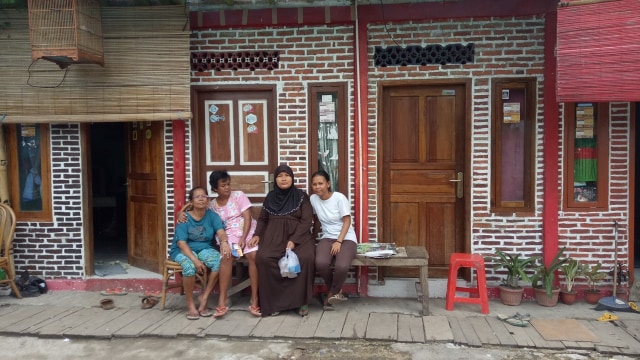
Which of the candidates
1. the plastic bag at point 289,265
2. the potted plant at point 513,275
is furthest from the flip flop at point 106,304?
the potted plant at point 513,275

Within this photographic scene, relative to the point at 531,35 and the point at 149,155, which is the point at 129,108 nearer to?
the point at 149,155

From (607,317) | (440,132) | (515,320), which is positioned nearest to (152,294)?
(440,132)

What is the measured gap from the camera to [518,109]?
511 cm

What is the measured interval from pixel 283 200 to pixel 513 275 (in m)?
2.33

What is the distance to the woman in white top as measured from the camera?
4.72 meters

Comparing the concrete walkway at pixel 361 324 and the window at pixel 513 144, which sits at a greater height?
the window at pixel 513 144

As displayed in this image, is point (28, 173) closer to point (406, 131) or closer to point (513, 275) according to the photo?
point (406, 131)

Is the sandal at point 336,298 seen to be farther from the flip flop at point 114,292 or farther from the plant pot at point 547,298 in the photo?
the flip flop at point 114,292

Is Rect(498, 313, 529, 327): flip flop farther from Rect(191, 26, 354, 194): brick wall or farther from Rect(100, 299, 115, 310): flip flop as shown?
Rect(100, 299, 115, 310): flip flop

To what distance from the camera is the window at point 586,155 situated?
496 centimetres

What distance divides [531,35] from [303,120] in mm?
2407

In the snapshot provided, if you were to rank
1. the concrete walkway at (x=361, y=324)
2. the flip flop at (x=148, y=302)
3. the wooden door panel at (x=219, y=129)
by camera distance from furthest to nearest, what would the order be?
the wooden door panel at (x=219, y=129) → the flip flop at (x=148, y=302) → the concrete walkway at (x=361, y=324)

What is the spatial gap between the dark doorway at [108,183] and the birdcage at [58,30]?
312 cm

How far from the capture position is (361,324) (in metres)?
4.45
